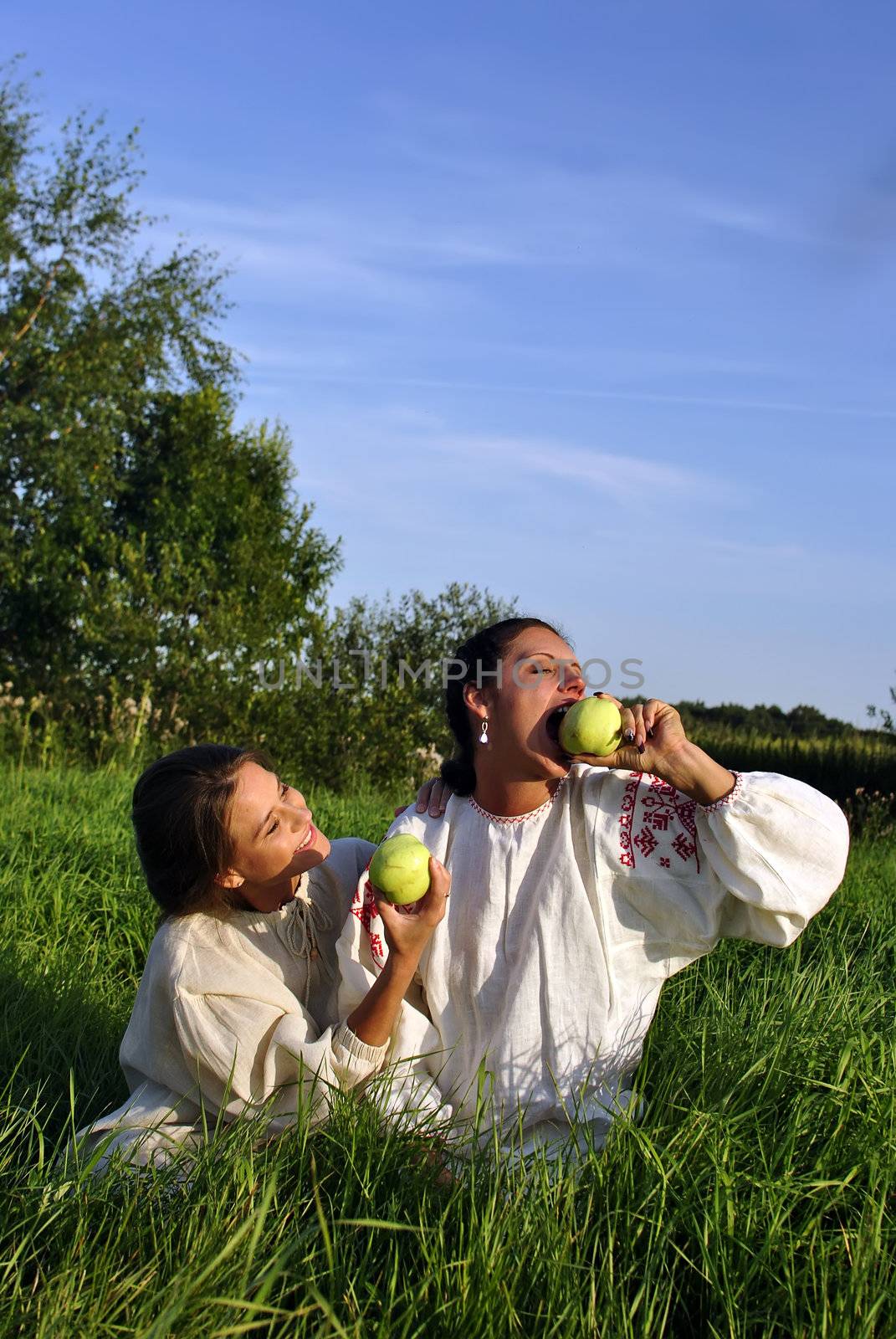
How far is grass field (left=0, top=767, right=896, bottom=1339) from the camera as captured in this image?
215 centimetres

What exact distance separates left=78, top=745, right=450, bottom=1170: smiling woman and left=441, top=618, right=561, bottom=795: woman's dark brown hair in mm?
392

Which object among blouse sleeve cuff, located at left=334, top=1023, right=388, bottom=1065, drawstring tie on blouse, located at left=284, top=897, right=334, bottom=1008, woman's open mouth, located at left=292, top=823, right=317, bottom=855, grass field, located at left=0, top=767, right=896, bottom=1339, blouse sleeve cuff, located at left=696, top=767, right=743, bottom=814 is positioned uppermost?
blouse sleeve cuff, located at left=696, top=767, right=743, bottom=814

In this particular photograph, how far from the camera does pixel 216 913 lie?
313 centimetres

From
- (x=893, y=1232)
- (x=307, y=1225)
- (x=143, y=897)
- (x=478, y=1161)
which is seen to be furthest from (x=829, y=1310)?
(x=143, y=897)

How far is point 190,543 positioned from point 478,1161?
38.2 ft

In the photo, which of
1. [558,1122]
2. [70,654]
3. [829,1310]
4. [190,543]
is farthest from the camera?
[190,543]

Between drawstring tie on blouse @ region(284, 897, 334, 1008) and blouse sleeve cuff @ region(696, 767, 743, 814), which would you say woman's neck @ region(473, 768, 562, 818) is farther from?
drawstring tie on blouse @ region(284, 897, 334, 1008)

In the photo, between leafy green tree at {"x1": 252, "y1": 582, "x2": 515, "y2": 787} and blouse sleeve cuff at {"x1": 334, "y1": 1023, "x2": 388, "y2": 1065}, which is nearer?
blouse sleeve cuff at {"x1": 334, "y1": 1023, "x2": 388, "y2": 1065}

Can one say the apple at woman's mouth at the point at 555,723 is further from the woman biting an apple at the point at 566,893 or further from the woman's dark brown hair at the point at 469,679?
the woman's dark brown hair at the point at 469,679

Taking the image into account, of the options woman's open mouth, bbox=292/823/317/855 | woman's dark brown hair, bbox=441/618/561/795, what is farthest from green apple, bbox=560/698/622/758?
woman's open mouth, bbox=292/823/317/855

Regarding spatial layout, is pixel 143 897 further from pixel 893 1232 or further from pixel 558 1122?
pixel 893 1232

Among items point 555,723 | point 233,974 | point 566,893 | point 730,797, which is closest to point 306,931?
point 233,974

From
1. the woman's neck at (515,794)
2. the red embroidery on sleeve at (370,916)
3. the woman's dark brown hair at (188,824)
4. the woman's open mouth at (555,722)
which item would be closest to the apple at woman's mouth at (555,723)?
the woman's open mouth at (555,722)

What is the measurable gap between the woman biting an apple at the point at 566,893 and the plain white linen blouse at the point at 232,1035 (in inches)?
6.6
